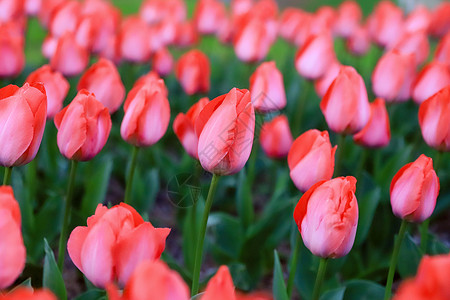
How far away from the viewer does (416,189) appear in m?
0.98

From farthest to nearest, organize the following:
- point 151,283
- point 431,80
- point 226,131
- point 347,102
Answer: point 431,80
point 347,102
point 226,131
point 151,283

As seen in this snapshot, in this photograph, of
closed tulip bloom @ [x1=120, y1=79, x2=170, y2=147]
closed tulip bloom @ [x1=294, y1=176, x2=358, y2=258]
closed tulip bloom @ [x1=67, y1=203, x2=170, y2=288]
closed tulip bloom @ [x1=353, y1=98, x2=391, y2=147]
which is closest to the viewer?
closed tulip bloom @ [x1=67, y1=203, x2=170, y2=288]

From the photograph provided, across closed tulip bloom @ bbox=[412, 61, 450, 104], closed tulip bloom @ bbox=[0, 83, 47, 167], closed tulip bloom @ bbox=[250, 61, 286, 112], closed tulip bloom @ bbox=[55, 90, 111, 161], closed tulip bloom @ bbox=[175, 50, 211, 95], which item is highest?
closed tulip bloom @ bbox=[0, 83, 47, 167]

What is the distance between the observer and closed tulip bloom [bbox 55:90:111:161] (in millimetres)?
1013

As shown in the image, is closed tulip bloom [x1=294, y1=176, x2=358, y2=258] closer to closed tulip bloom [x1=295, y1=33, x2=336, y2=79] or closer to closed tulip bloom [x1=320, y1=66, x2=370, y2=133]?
closed tulip bloom [x1=320, y1=66, x2=370, y2=133]

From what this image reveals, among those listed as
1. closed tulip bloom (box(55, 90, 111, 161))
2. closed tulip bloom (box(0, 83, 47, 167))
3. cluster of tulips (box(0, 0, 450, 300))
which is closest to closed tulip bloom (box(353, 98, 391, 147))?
cluster of tulips (box(0, 0, 450, 300))

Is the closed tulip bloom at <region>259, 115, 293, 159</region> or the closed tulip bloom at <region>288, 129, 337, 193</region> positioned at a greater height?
the closed tulip bloom at <region>288, 129, 337, 193</region>

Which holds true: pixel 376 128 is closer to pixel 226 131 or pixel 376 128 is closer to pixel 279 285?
pixel 279 285

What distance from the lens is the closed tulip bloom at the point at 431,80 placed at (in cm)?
154

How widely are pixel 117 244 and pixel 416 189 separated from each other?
52 cm

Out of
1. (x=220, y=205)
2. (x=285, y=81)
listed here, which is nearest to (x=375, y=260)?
(x=220, y=205)

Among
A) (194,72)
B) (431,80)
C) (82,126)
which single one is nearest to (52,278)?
(82,126)

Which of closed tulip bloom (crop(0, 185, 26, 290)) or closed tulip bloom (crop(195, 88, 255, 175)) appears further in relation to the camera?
closed tulip bloom (crop(195, 88, 255, 175))

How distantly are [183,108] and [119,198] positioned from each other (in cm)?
58
